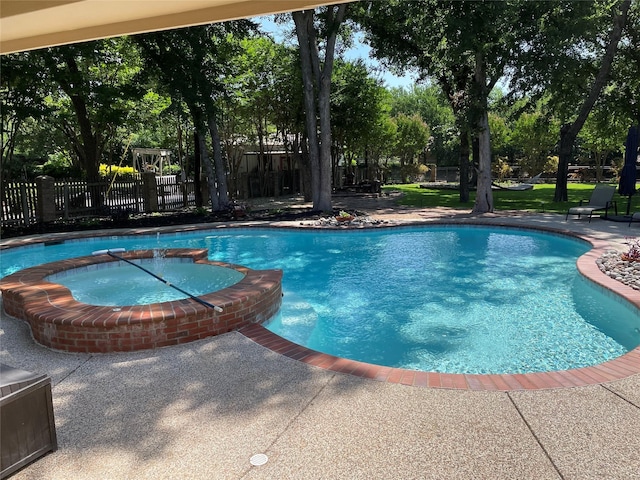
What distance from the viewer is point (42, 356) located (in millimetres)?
4266

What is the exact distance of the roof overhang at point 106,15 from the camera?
2.44m

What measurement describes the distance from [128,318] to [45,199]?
1236cm

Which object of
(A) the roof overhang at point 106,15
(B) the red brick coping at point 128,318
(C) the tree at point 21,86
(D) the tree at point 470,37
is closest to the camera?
(A) the roof overhang at point 106,15

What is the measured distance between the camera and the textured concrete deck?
2.51 meters

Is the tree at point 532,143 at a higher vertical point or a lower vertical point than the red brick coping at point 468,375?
higher

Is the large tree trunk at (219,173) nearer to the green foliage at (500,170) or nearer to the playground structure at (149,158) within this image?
the playground structure at (149,158)

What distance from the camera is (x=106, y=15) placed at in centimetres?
273

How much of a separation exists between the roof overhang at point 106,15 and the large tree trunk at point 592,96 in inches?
708

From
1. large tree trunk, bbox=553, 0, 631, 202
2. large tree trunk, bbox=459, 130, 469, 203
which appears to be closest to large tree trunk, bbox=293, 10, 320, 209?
large tree trunk, bbox=459, 130, 469, 203

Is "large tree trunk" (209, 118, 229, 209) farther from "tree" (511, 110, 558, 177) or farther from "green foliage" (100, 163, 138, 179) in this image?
"tree" (511, 110, 558, 177)

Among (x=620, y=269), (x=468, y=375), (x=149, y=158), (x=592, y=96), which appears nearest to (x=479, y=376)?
(x=468, y=375)

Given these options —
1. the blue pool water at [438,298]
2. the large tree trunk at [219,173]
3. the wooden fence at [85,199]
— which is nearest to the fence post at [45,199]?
the wooden fence at [85,199]

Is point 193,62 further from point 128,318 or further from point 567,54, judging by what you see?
point 567,54

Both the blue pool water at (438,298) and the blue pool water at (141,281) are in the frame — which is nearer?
the blue pool water at (438,298)
